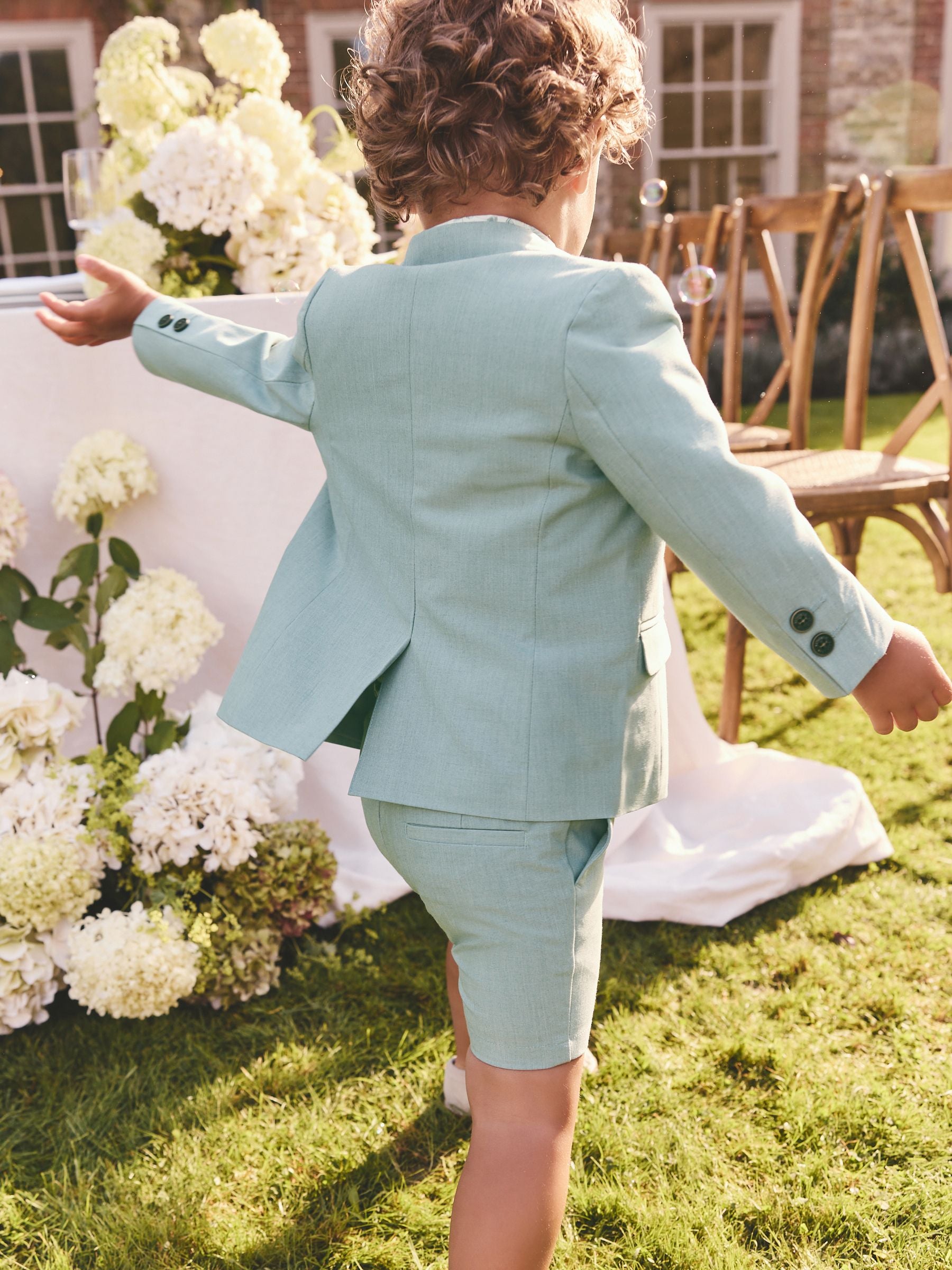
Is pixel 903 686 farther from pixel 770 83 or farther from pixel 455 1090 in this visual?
pixel 770 83

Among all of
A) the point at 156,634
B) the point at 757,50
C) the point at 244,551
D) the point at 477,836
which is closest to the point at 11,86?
the point at 757,50

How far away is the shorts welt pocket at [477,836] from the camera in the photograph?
3.45 ft

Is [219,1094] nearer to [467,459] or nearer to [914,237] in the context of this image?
[467,459]

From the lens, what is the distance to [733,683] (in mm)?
2580

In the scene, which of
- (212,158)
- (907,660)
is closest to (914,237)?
(212,158)

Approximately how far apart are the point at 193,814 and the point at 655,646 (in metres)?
0.96

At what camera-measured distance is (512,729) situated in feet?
3.39

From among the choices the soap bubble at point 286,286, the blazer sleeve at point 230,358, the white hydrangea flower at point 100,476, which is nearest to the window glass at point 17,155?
the soap bubble at point 286,286

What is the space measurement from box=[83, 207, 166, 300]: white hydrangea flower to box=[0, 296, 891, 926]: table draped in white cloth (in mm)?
148

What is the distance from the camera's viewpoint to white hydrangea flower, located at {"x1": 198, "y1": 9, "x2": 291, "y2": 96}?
6.74ft

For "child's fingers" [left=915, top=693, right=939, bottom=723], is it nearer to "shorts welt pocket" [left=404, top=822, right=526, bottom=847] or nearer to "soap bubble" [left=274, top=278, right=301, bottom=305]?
"shorts welt pocket" [left=404, top=822, right=526, bottom=847]

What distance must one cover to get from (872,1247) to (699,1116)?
0.28 m

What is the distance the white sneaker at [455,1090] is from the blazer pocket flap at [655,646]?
71cm

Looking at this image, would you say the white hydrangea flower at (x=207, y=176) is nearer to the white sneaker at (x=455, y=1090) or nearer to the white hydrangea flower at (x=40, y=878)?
the white hydrangea flower at (x=40, y=878)
